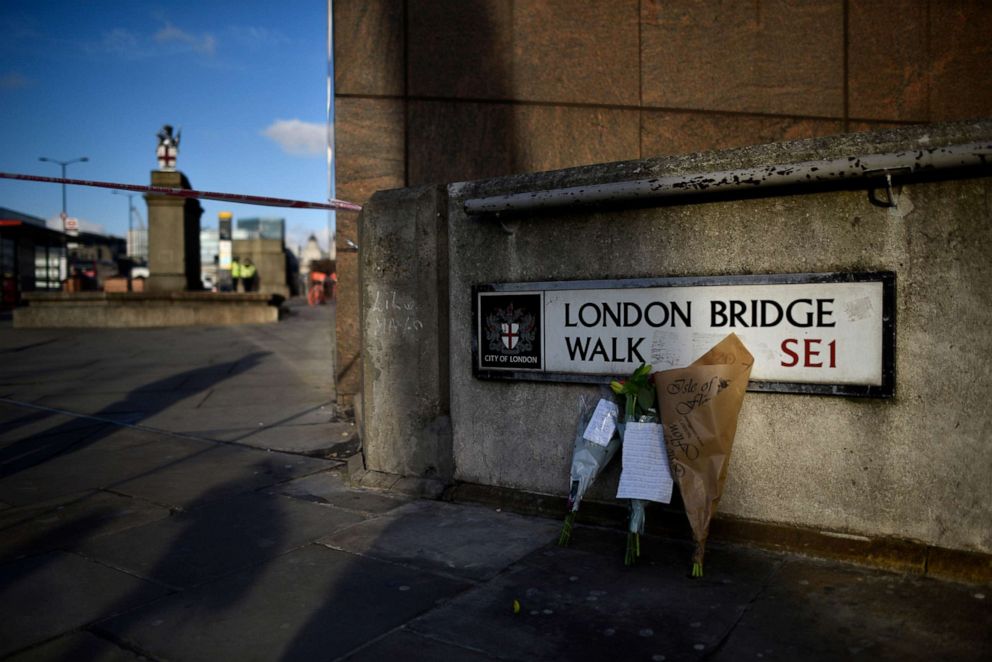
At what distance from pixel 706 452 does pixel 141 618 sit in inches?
100

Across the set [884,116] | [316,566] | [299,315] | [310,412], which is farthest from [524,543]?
[299,315]

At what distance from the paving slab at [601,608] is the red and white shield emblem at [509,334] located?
128 cm

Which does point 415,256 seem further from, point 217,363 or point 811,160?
point 217,363

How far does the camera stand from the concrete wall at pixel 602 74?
7570mm

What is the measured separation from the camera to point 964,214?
3268mm

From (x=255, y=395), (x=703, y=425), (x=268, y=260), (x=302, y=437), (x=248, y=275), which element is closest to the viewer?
(x=703, y=425)

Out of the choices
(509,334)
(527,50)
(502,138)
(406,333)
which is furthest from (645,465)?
(527,50)

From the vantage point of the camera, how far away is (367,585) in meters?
3.41

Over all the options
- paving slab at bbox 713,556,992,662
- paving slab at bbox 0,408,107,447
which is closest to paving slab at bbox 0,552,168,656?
paving slab at bbox 713,556,992,662

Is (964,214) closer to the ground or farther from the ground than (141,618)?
farther from the ground

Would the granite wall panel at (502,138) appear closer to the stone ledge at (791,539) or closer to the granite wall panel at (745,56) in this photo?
the granite wall panel at (745,56)

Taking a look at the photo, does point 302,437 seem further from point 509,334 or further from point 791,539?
point 791,539

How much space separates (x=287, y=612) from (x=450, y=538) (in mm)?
1117

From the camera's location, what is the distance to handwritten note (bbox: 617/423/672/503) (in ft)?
11.8
